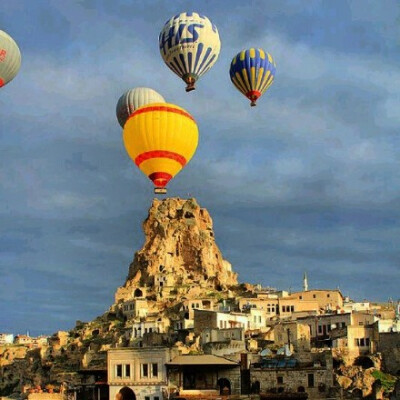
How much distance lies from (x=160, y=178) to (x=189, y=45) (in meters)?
9.99

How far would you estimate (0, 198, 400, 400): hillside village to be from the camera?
6031 cm

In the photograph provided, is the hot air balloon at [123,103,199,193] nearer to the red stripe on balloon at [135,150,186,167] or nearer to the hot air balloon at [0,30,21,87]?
the red stripe on balloon at [135,150,186,167]

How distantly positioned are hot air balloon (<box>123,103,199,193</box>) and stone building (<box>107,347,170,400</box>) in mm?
12979

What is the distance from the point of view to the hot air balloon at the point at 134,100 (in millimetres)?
66750

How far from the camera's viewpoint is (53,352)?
395 ft

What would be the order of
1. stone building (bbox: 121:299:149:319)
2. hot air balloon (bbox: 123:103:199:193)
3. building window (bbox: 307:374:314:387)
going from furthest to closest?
1. stone building (bbox: 121:299:149:319)
2. building window (bbox: 307:374:314:387)
3. hot air balloon (bbox: 123:103:199:193)

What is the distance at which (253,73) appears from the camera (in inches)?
2549

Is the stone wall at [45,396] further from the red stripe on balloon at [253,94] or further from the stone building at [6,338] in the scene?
the stone building at [6,338]

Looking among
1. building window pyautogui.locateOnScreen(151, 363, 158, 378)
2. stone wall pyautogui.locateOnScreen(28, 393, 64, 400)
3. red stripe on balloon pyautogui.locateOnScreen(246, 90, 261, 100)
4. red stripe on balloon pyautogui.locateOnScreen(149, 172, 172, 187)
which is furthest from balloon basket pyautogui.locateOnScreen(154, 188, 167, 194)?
stone wall pyautogui.locateOnScreen(28, 393, 64, 400)

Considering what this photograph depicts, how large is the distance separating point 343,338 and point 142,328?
1335 inches

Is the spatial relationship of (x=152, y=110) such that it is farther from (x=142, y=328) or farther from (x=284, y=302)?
(x=284, y=302)

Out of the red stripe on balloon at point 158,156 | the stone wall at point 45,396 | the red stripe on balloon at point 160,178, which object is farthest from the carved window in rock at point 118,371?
the red stripe on balloon at point 158,156

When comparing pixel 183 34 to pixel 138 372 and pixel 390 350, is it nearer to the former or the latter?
pixel 138 372

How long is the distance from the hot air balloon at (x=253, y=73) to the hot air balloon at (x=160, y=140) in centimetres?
919
